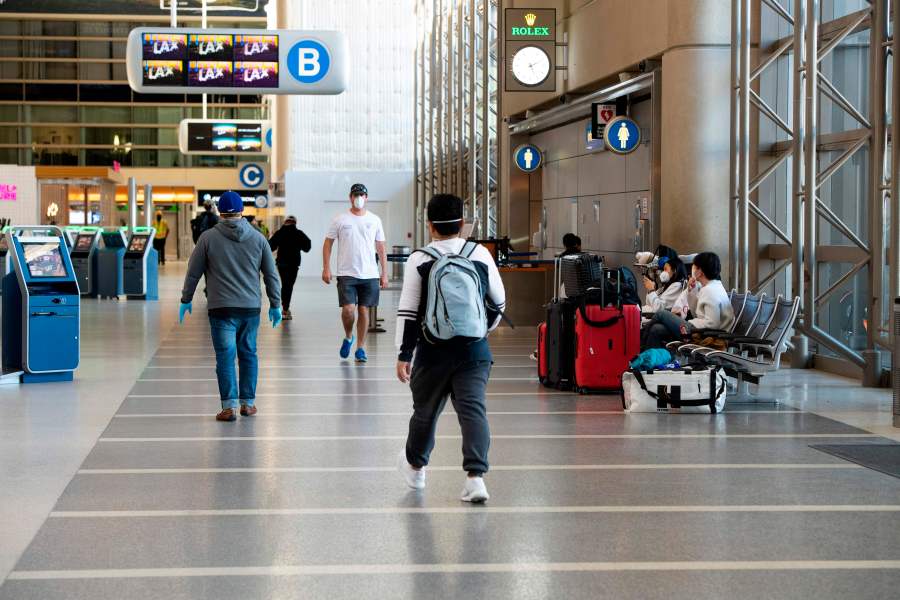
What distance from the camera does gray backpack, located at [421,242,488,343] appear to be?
601 centimetres

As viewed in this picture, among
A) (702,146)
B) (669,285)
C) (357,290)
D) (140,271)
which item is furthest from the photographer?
(140,271)

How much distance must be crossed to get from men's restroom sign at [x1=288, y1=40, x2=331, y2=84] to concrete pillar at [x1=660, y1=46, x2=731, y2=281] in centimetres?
909

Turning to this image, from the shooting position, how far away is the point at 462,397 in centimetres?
613

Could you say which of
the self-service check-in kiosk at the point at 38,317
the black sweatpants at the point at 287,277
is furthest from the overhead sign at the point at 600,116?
the self-service check-in kiosk at the point at 38,317

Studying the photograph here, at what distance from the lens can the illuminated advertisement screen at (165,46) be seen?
72.7 ft

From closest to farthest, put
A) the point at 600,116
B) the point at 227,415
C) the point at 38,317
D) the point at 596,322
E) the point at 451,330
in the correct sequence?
the point at 451,330 → the point at 227,415 → the point at 596,322 → the point at 38,317 → the point at 600,116

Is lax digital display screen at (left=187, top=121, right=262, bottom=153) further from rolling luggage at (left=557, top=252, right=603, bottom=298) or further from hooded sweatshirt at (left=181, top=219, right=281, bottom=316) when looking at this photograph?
hooded sweatshirt at (left=181, top=219, right=281, bottom=316)

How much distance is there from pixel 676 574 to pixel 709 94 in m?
10.2

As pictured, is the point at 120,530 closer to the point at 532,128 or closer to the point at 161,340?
the point at 161,340

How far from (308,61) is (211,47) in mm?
1688

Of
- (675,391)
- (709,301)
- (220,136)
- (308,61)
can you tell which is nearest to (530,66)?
(308,61)

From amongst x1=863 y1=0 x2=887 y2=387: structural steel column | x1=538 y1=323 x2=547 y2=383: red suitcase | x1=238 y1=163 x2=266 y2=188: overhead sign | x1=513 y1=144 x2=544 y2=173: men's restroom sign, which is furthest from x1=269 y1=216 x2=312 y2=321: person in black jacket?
x1=238 y1=163 x2=266 y2=188: overhead sign

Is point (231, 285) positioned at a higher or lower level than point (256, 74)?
lower

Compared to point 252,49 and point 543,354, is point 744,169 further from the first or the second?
point 252,49
